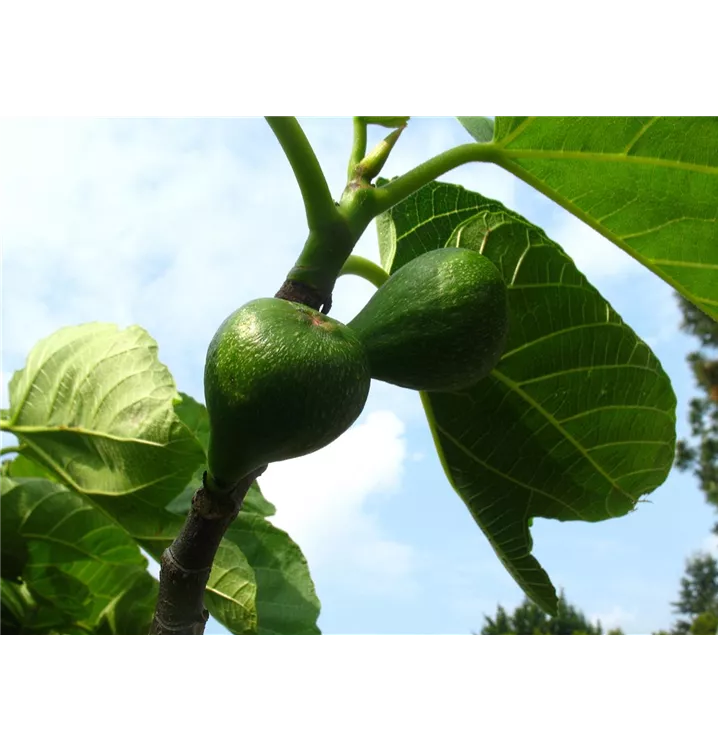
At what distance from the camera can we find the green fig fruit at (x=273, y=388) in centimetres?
71

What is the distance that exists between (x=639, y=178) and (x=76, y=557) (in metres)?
1.26

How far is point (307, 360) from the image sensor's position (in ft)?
2.34

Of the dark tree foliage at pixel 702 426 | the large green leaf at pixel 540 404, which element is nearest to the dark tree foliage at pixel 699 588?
the dark tree foliage at pixel 702 426

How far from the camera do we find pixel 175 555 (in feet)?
2.67

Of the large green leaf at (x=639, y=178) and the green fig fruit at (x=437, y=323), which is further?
the large green leaf at (x=639, y=178)

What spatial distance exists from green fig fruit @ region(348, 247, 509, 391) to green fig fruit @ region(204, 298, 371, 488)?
130 mm

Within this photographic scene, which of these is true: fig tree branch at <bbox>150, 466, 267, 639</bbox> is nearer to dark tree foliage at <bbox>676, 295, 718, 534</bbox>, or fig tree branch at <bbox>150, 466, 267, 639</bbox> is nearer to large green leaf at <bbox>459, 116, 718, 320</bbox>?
large green leaf at <bbox>459, 116, 718, 320</bbox>

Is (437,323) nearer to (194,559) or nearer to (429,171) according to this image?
(429,171)

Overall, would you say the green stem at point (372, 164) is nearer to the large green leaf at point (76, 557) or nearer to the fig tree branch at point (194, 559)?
the fig tree branch at point (194, 559)

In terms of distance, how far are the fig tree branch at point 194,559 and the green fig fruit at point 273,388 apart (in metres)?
0.03

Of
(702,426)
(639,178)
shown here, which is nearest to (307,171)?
(639,178)

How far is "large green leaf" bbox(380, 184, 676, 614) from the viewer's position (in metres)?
1.26
